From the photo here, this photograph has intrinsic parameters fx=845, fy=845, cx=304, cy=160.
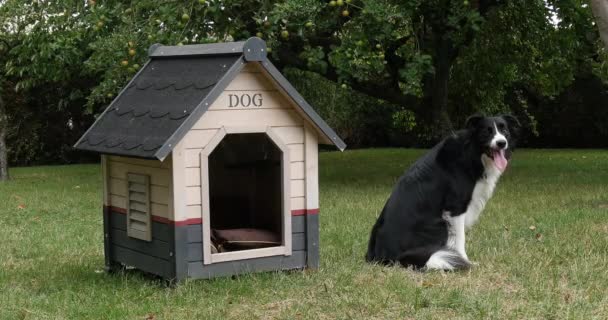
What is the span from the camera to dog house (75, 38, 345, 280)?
564 centimetres

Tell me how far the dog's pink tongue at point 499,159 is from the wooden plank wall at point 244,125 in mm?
1465

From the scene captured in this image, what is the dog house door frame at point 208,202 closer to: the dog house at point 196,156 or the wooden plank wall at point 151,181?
the dog house at point 196,156

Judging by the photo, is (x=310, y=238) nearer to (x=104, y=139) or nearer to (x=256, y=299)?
(x=256, y=299)

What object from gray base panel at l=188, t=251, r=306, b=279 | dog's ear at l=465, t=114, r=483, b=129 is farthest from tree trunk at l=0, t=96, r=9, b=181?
dog's ear at l=465, t=114, r=483, b=129

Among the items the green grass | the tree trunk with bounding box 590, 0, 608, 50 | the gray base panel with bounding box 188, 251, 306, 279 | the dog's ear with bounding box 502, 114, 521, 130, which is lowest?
the green grass

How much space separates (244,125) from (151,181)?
2.51ft

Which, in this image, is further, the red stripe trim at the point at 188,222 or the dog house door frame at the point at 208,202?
the dog house door frame at the point at 208,202

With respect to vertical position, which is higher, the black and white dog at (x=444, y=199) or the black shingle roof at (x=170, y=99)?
the black shingle roof at (x=170, y=99)

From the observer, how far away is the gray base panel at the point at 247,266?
18.8 ft

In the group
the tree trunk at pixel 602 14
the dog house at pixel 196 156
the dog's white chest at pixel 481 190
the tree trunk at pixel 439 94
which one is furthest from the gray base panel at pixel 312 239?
the tree trunk at pixel 439 94

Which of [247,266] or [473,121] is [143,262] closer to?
[247,266]

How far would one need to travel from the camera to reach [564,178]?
46.0 feet

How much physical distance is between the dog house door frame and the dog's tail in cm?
89

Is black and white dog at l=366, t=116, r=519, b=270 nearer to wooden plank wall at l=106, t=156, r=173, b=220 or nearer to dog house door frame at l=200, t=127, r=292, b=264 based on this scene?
dog house door frame at l=200, t=127, r=292, b=264
